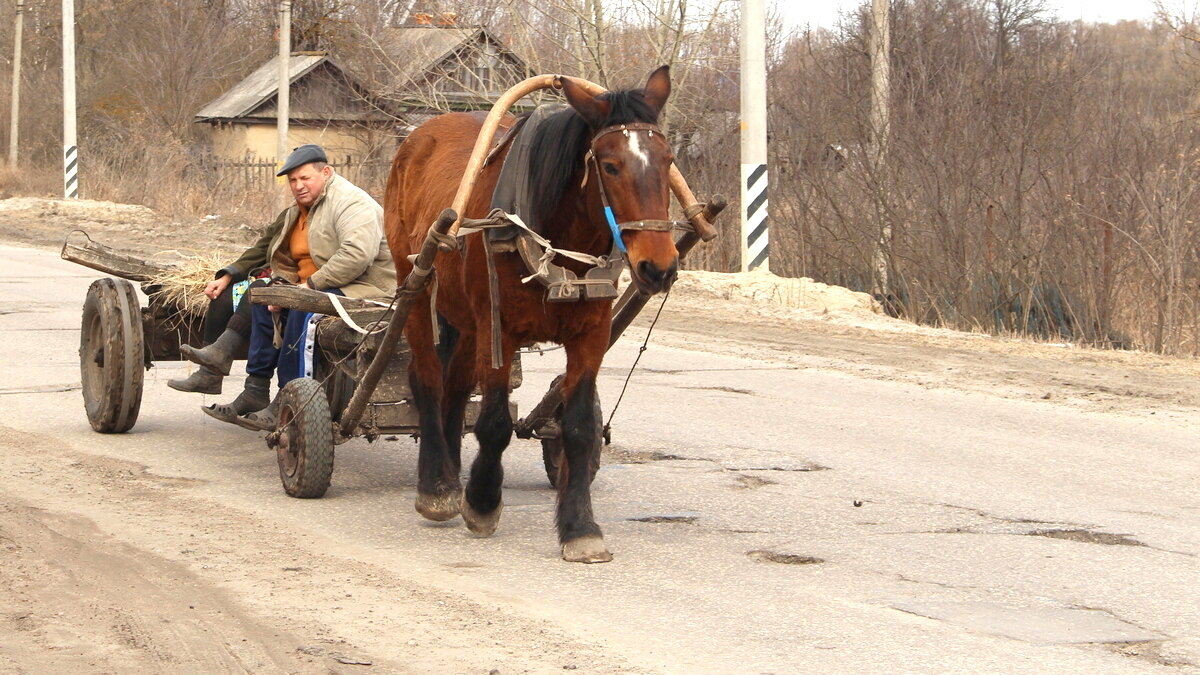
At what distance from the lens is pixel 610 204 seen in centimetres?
571

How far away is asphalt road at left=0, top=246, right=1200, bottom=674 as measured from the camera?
486 cm

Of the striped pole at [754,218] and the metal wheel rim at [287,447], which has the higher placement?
the striped pole at [754,218]

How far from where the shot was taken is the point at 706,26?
21453 mm

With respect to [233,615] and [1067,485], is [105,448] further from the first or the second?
[1067,485]

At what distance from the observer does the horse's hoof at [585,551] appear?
5.96 meters

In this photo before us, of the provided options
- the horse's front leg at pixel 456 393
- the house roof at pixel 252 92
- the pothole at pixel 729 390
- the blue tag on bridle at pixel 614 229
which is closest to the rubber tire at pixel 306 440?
the horse's front leg at pixel 456 393

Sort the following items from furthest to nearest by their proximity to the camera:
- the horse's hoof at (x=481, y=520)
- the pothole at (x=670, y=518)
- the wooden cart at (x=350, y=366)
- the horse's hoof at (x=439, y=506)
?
the pothole at (x=670, y=518) → the horse's hoof at (x=439, y=506) → the horse's hoof at (x=481, y=520) → the wooden cart at (x=350, y=366)

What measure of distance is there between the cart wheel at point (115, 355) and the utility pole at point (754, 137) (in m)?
10.7

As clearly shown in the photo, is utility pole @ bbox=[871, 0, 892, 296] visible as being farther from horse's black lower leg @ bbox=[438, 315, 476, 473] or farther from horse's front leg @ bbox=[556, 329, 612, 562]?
horse's front leg @ bbox=[556, 329, 612, 562]

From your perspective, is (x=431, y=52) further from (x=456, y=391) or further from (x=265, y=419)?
(x=456, y=391)

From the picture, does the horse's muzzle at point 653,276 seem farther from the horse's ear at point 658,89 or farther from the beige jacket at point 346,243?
the beige jacket at point 346,243

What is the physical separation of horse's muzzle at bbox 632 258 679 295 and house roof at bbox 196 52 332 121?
42.6 metres

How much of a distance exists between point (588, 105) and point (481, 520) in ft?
6.04

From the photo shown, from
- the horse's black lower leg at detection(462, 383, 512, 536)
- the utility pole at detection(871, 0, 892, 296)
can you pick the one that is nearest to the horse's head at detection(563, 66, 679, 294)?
the horse's black lower leg at detection(462, 383, 512, 536)
